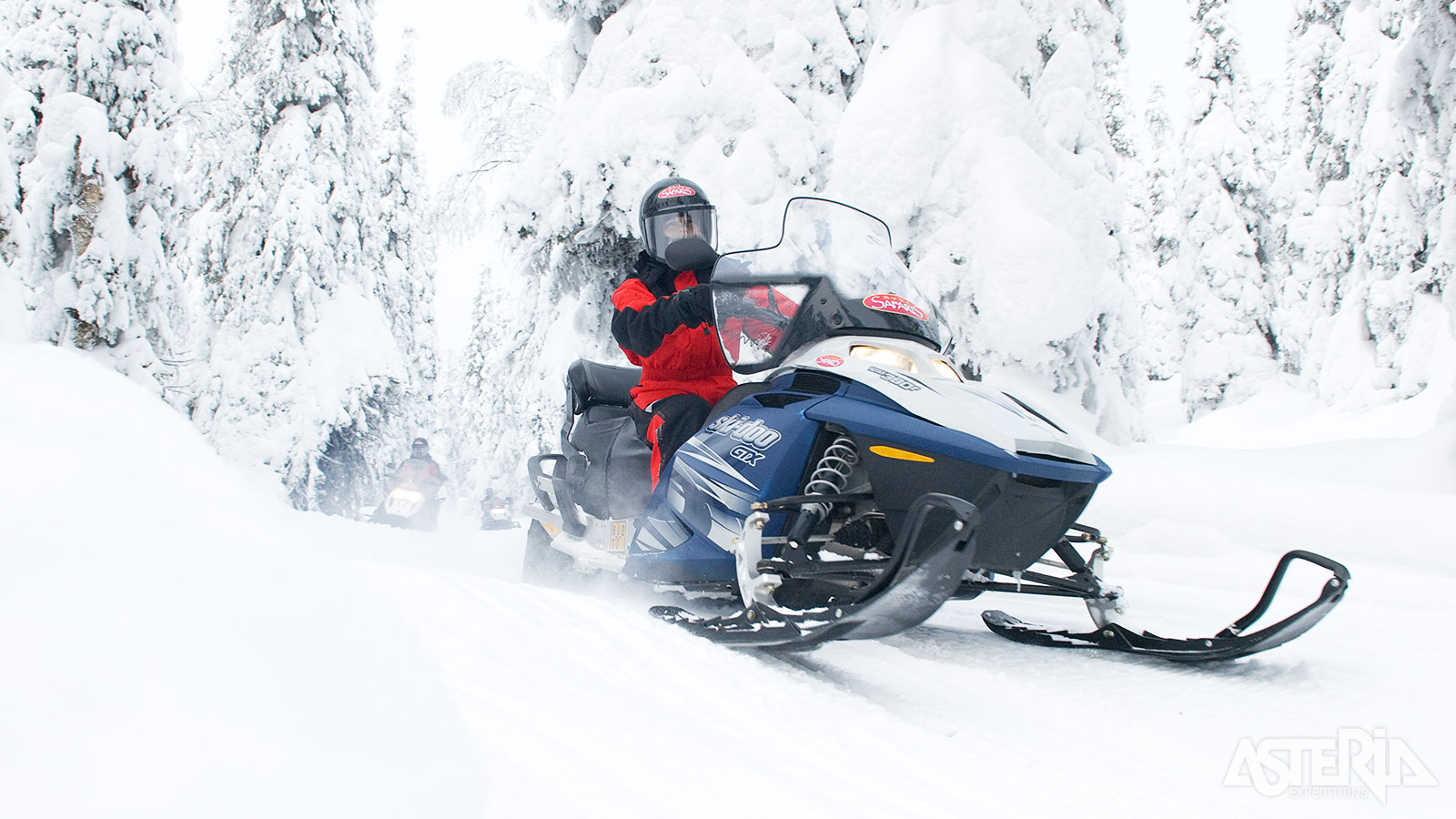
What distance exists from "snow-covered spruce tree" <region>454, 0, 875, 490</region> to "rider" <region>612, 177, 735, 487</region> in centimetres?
276

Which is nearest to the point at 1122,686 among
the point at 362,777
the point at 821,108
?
the point at 362,777

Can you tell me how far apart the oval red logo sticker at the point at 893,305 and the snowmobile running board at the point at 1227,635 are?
1074mm

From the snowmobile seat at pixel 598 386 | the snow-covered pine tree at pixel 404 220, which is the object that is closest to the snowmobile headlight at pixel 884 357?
the snowmobile seat at pixel 598 386

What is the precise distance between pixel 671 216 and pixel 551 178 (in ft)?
11.7

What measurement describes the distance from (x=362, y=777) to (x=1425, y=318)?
2164cm

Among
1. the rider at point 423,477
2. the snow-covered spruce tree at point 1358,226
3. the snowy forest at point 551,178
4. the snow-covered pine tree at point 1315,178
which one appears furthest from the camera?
the snow-covered pine tree at point 1315,178

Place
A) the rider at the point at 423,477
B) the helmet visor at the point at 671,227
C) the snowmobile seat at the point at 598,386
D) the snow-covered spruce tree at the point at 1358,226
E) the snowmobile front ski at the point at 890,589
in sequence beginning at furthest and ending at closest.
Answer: the snow-covered spruce tree at the point at 1358,226, the rider at the point at 423,477, the snowmobile seat at the point at 598,386, the helmet visor at the point at 671,227, the snowmobile front ski at the point at 890,589

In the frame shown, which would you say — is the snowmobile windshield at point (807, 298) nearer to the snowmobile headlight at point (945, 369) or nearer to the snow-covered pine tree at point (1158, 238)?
the snowmobile headlight at point (945, 369)

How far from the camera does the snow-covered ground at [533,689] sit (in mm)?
664

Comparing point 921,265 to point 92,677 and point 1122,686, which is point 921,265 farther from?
point 92,677

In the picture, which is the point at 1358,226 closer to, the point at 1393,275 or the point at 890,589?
the point at 1393,275

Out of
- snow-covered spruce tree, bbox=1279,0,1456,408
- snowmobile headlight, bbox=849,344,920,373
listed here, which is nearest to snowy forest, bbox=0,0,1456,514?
snow-covered spruce tree, bbox=1279,0,1456,408

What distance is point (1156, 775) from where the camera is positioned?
161 centimetres

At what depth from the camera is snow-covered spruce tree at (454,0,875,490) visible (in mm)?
6547
